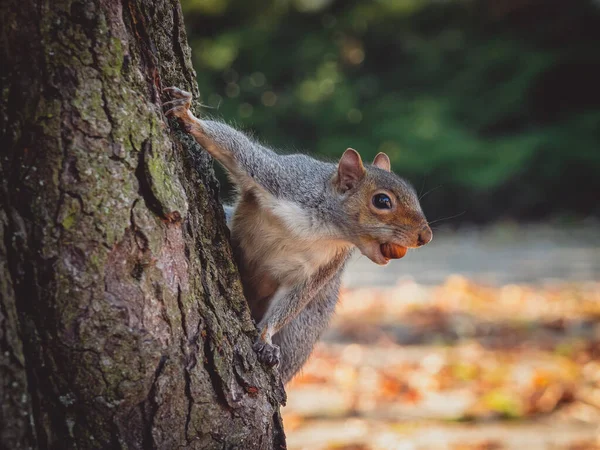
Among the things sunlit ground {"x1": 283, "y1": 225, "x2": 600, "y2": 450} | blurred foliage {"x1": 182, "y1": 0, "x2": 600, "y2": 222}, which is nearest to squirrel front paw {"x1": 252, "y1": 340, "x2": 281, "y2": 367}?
sunlit ground {"x1": 283, "y1": 225, "x2": 600, "y2": 450}

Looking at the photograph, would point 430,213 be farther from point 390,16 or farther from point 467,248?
point 390,16

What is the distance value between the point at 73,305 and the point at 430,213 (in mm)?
10015

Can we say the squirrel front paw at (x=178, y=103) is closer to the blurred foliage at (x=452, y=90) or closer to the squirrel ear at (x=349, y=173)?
the squirrel ear at (x=349, y=173)

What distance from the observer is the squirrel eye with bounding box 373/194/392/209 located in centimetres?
249

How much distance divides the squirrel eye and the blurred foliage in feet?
18.3

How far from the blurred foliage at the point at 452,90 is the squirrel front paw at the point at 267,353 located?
19.9 feet

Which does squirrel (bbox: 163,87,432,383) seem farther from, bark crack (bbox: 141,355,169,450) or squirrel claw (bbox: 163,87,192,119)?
bark crack (bbox: 141,355,169,450)

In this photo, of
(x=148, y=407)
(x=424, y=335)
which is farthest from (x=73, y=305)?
(x=424, y=335)

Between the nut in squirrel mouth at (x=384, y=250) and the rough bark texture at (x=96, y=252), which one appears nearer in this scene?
the rough bark texture at (x=96, y=252)

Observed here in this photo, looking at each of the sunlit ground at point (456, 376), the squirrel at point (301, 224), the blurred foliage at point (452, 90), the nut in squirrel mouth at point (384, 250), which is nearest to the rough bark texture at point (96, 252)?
the squirrel at point (301, 224)

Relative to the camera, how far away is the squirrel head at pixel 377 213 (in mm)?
2445

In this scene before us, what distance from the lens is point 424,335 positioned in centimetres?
523

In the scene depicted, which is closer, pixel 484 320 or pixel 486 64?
pixel 484 320

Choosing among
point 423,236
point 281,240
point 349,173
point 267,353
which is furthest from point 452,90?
point 267,353
